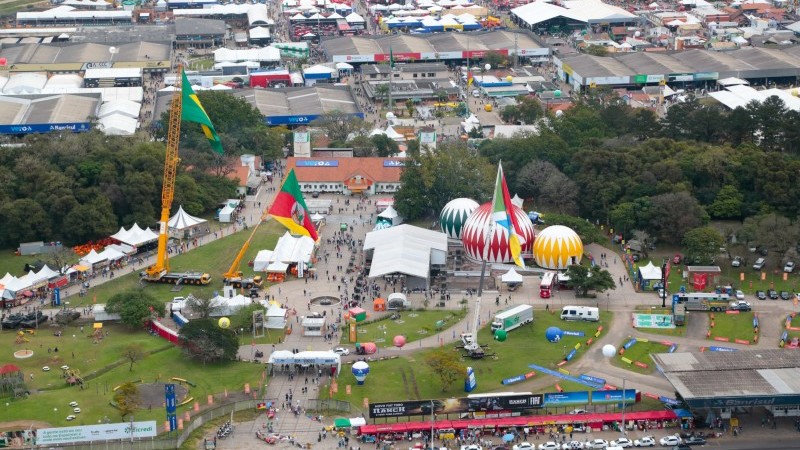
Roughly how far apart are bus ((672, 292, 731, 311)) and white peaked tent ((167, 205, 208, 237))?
4125cm

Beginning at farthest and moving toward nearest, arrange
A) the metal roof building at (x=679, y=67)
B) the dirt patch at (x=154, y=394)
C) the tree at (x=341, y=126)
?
the metal roof building at (x=679, y=67)
the tree at (x=341, y=126)
the dirt patch at (x=154, y=394)

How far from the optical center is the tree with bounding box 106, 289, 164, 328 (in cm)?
8631

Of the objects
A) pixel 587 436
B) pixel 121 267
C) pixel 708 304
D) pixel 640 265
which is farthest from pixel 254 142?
pixel 587 436

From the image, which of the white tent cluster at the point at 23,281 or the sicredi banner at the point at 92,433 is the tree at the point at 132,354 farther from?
the white tent cluster at the point at 23,281

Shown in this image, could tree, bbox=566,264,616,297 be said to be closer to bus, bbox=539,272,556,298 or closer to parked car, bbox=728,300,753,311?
bus, bbox=539,272,556,298

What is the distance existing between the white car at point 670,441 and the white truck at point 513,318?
1701 centimetres

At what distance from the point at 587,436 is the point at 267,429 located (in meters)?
18.5

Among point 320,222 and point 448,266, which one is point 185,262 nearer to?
point 320,222

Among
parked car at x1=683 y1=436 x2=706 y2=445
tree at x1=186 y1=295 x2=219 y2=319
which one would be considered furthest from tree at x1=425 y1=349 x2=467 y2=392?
tree at x1=186 y1=295 x2=219 y2=319

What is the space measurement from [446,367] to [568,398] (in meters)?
7.53

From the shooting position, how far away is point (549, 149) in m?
114

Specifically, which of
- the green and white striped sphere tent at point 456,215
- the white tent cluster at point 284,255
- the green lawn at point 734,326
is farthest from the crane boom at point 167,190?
the green lawn at point 734,326

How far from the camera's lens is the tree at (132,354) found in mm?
80375

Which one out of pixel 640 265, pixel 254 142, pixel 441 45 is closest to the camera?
pixel 640 265
